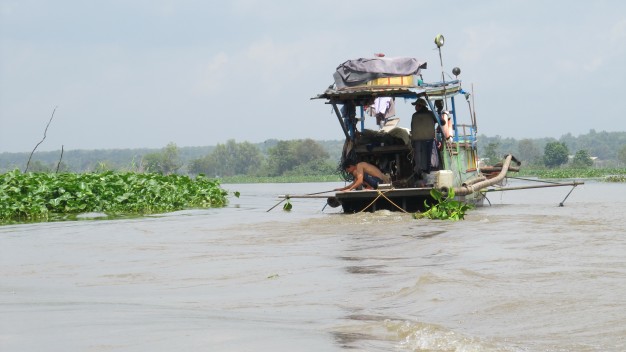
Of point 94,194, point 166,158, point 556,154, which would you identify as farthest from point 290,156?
point 94,194

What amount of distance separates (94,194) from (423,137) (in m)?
8.58

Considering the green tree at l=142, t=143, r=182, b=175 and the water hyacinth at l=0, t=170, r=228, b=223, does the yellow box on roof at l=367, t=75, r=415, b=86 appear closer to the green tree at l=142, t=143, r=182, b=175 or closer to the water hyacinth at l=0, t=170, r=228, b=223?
the water hyacinth at l=0, t=170, r=228, b=223

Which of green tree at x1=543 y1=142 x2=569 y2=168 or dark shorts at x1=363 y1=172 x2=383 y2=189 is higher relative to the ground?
green tree at x1=543 y1=142 x2=569 y2=168

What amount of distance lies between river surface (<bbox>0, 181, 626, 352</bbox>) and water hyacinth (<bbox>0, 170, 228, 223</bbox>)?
4416mm

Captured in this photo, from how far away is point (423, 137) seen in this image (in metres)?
16.0

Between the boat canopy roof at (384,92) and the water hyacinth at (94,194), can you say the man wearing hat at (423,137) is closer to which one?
the boat canopy roof at (384,92)

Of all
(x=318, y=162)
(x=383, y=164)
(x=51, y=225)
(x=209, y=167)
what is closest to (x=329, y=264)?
(x=383, y=164)

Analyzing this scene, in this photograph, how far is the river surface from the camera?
5516mm

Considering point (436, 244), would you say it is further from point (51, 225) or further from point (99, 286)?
point (51, 225)

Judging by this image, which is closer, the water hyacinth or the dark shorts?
the dark shorts

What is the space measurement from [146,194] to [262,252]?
37.4ft

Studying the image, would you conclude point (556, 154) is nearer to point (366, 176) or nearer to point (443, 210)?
point (366, 176)

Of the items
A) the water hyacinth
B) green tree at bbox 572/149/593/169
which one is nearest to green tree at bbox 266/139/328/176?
green tree at bbox 572/149/593/169

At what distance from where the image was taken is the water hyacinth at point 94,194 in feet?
61.9
